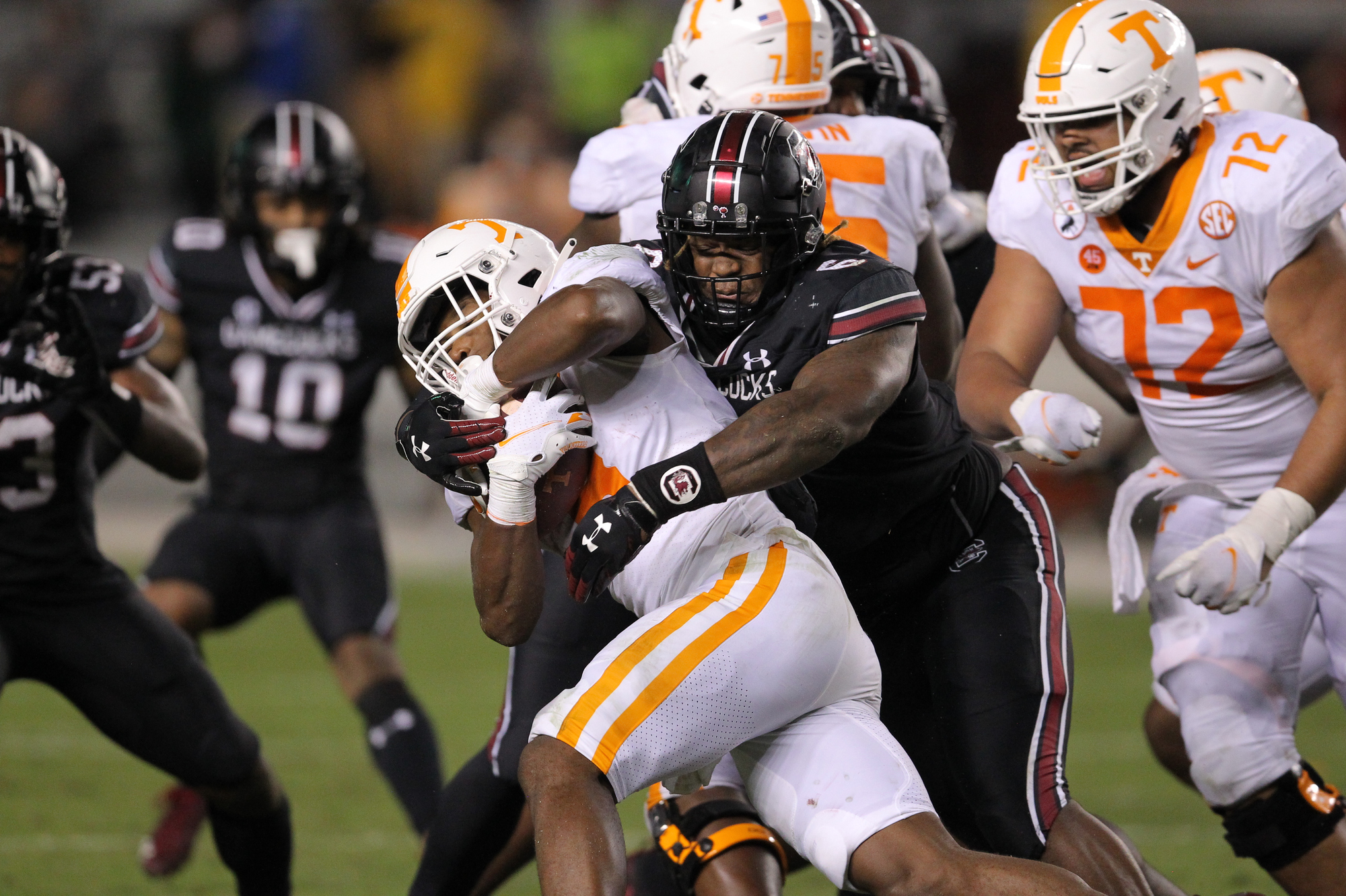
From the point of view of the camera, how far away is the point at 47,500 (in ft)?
13.5

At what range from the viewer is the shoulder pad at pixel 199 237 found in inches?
223

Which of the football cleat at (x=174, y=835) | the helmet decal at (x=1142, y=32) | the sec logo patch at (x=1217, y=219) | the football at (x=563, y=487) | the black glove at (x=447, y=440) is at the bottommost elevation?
the football cleat at (x=174, y=835)

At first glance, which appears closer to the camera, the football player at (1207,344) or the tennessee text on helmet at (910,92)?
the football player at (1207,344)

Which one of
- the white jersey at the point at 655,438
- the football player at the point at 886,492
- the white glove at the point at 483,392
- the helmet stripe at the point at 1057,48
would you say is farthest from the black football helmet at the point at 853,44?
the white glove at the point at 483,392

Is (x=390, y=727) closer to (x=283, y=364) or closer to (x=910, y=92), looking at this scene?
(x=283, y=364)

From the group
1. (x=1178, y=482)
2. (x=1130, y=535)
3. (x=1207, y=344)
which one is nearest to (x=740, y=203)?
(x=1207, y=344)

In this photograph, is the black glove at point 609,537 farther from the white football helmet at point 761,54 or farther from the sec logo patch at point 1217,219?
the sec logo patch at point 1217,219

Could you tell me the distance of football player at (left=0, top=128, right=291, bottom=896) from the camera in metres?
4.00

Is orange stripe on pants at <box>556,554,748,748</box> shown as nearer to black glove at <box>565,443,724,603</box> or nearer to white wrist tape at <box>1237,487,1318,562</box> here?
black glove at <box>565,443,724,603</box>

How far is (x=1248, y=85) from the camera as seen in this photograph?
445cm

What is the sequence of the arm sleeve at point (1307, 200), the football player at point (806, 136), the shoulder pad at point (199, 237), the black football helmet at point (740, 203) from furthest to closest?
1. the shoulder pad at point (199, 237)
2. the football player at point (806, 136)
3. the arm sleeve at point (1307, 200)
4. the black football helmet at point (740, 203)

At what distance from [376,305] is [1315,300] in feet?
10.1

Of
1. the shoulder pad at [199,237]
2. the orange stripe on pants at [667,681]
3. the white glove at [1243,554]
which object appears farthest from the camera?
the shoulder pad at [199,237]

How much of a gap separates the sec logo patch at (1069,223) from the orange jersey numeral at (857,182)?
0.40 metres
